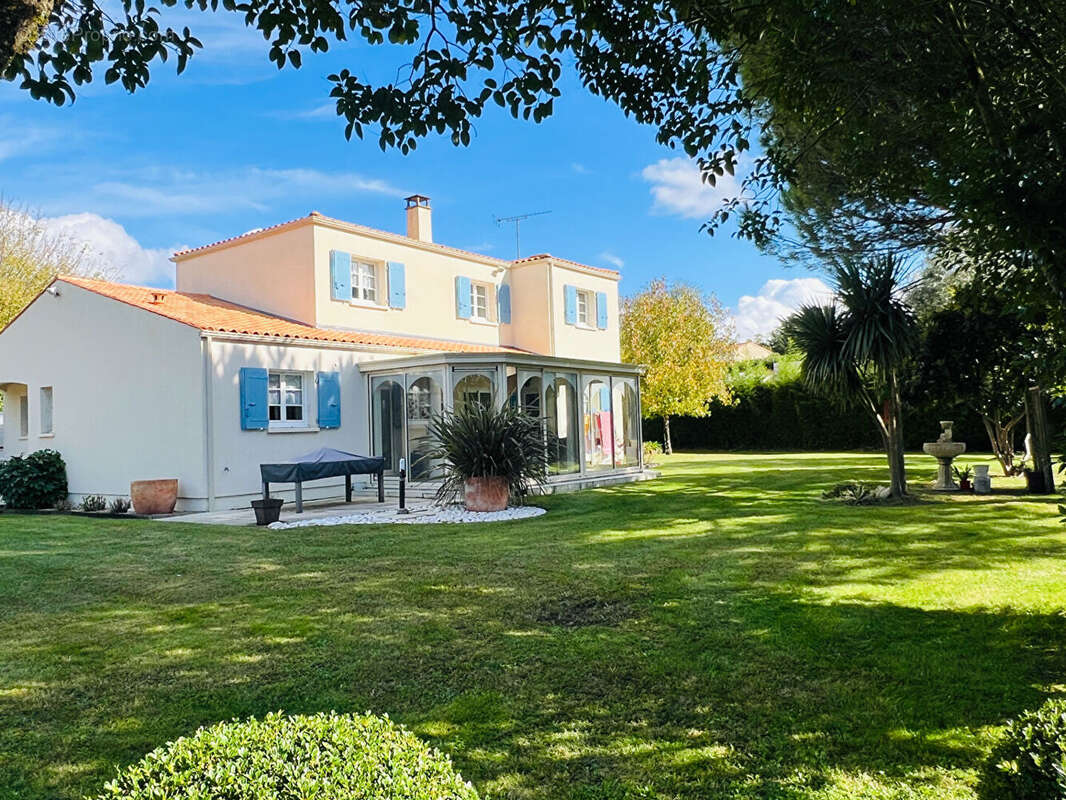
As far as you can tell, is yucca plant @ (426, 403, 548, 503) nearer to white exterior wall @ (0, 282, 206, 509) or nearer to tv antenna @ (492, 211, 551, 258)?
white exterior wall @ (0, 282, 206, 509)

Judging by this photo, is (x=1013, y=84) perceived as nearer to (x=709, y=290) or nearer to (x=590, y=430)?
(x=590, y=430)

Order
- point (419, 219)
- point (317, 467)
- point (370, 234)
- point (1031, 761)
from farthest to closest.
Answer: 1. point (419, 219)
2. point (370, 234)
3. point (317, 467)
4. point (1031, 761)

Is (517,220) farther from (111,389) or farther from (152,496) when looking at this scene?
(152,496)

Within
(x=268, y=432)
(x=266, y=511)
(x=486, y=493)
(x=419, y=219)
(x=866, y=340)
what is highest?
(x=419, y=219)

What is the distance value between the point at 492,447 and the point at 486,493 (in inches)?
29.1

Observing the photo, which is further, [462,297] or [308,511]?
[462,297]

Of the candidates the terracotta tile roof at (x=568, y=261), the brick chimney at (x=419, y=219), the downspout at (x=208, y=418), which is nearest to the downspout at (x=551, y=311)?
the terracotta tile roof at (x=568, y=261)

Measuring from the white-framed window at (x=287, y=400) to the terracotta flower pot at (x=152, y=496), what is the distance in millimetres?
2289

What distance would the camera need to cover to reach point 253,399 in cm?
1462

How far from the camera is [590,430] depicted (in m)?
18.1

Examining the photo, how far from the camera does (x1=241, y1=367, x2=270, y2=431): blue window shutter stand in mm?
14523

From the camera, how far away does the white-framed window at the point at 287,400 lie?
50.4 feet

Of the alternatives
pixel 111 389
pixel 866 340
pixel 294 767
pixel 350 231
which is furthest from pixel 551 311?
pixel 294 767

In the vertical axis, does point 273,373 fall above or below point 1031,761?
above
